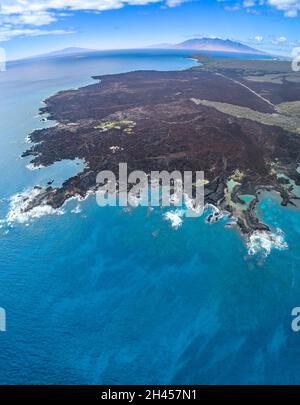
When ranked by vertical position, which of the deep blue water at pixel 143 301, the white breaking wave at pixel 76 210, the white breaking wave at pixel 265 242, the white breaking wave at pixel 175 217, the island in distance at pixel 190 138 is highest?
the island in distance at pixel 190 138

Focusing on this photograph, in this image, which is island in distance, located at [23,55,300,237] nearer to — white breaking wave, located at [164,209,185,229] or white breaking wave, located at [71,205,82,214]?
white breaking wave, located at [71,205,82,214]

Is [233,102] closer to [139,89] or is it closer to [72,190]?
[139,89]

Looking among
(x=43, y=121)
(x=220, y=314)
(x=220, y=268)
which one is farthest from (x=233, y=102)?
(x=220, y=314)

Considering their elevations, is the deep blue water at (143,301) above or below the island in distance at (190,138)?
below

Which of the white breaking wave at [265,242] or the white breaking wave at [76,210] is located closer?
the white breaking wave at [265,242]
